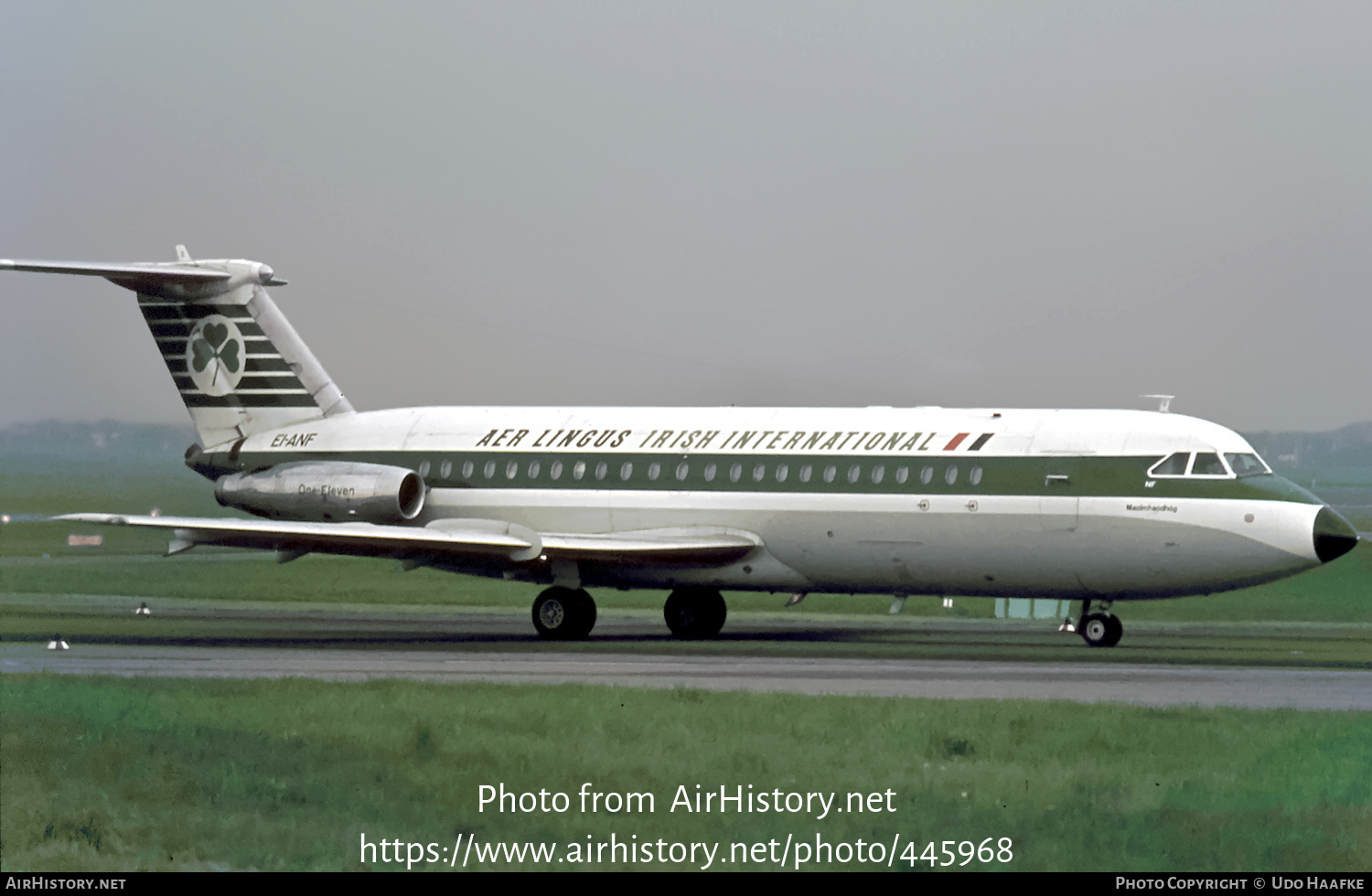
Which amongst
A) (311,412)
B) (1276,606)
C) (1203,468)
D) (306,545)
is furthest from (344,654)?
(1276,606)

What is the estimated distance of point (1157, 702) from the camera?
22.7 metres

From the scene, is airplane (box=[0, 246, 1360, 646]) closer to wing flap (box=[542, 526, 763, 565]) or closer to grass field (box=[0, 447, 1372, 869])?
wing flap (box=[542, 526, 763, 565])

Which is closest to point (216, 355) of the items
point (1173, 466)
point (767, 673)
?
point (767, 673)

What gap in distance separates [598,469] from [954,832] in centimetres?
2248

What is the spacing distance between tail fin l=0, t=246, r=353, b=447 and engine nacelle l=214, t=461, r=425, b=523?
166cm

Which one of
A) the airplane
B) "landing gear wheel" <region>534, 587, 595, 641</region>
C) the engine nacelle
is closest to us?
the airplane

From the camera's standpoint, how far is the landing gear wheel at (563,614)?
35.8 meters

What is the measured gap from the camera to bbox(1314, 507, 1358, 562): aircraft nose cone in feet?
97.0

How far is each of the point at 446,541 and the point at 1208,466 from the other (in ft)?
42.0

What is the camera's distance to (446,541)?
1339 inches

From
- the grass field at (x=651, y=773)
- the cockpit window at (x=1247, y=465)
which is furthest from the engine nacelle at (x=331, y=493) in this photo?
the cockpit window at (x=1247, y=465)

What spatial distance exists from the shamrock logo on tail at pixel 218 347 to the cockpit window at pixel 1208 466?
1945 centimetres

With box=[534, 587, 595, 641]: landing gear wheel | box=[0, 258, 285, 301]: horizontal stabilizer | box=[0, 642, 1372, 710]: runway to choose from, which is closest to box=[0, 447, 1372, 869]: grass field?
box=[0, 642, 1372, 710]: runway

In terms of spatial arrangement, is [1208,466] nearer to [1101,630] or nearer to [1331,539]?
[1331,539]
